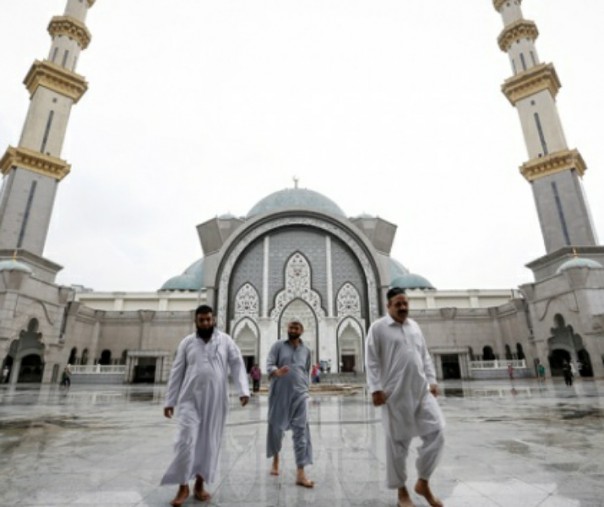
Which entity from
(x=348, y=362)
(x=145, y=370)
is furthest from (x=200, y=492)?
(x=145, y=370)

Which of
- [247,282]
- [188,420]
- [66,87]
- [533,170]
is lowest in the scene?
[188,420]

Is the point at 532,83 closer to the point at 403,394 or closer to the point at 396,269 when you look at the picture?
the point at 396,269

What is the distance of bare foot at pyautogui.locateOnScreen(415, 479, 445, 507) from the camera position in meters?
2.35

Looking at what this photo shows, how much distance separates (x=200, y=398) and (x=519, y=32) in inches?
1436

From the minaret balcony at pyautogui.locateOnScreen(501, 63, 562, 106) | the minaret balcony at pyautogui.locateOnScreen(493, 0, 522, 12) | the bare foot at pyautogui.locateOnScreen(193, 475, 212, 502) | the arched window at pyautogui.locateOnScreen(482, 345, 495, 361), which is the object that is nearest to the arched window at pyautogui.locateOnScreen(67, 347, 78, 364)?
the bare foot at pyautogui.locateOnScreen(193, 475, 212, 502)

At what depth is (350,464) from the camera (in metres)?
3.39

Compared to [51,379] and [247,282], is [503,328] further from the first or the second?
[51,379]

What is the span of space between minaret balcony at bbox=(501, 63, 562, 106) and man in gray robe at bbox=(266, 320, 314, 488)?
32184mm

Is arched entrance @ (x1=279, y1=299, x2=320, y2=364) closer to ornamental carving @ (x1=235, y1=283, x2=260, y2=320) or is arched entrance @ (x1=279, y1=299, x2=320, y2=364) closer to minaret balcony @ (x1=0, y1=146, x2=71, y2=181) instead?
ornamental carving @ (x1=235, y1=283, x2=260, y2=320)

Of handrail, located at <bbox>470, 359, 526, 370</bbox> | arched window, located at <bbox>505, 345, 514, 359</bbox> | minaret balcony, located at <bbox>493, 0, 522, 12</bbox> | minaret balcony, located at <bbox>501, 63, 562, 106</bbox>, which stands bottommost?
handrail, located at <bbox>470, 359, 526, 370</bbox>

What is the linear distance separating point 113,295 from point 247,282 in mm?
17977

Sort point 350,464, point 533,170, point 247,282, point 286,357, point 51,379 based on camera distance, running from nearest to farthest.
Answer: point 350,464 → point 286,357 → point 51,379 → point 247,282 → point 533,170

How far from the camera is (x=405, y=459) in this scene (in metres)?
2.51

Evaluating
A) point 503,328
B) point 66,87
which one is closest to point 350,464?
point 503,328
